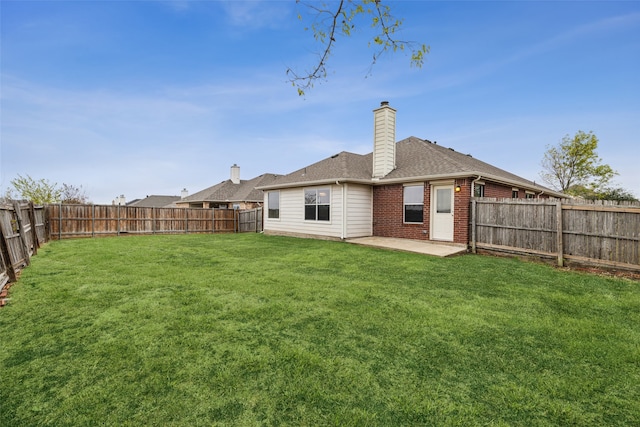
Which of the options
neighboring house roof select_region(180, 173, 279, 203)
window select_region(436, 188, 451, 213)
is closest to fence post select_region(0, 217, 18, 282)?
window select_region(436, 188, 451, 213)

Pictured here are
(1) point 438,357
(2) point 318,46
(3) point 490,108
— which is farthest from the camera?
(3) point 490,108

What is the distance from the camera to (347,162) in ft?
45.9

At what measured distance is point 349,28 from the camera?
365 cm

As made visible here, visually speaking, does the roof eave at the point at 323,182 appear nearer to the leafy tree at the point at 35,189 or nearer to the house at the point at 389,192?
the house at the point at 389,192

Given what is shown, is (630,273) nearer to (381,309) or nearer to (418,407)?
(381,309)

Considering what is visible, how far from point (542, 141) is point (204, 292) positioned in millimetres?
32053

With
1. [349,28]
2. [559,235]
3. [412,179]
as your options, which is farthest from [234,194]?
[349,28]

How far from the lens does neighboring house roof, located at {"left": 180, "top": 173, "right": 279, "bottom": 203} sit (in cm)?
2867

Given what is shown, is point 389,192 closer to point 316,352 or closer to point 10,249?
point 316,352

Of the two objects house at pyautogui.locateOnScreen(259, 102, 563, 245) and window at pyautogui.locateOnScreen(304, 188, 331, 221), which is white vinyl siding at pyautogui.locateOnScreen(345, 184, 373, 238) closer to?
house at pyautogui.locateOnScreen(259, 102, 563, 245)

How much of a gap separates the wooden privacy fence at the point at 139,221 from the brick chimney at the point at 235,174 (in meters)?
11.9

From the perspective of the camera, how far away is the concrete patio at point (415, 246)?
9.12m

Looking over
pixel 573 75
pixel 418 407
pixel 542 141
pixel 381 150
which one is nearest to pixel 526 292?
pixel 418 407

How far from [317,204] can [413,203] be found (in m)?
4.22
